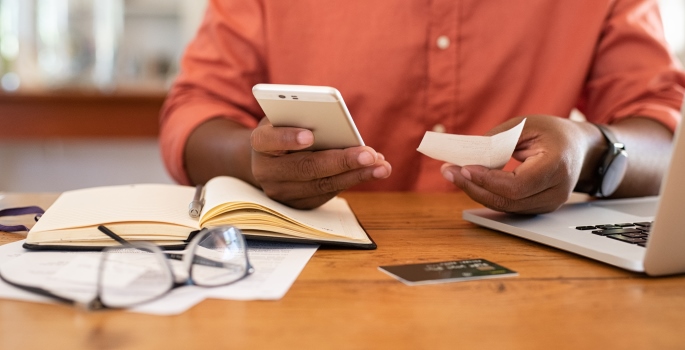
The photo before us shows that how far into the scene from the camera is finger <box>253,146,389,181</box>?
69cm

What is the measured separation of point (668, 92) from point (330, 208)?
2.37ft

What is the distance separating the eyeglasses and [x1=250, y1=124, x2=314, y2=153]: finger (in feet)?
0.43

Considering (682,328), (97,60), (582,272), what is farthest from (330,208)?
(97,60)

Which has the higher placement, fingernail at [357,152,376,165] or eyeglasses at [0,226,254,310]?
fingernail at [357,152,376,165]

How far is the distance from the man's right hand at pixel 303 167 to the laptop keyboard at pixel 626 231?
0.25m

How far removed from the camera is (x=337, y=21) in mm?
1227

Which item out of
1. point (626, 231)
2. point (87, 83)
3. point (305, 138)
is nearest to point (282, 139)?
point (305, 138)

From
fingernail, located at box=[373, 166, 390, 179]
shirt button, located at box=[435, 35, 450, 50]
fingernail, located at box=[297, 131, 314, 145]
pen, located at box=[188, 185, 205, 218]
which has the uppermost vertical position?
shirt button, located at box=[435, 35, 450, 50]

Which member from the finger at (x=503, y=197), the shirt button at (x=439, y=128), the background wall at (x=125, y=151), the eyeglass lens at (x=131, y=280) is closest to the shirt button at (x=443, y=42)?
the shirt button at (x=439, y=128)

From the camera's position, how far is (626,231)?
70 cm

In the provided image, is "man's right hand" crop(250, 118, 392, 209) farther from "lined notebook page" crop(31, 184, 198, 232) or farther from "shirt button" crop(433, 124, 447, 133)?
"shirt button" crop(433, 124, 447, 133)

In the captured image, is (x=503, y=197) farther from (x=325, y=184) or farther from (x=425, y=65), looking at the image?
(x=425, y=65)

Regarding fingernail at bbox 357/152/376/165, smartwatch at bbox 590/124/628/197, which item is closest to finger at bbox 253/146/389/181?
fingernail at bbox 357/152/376/165

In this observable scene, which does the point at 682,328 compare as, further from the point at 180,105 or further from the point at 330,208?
the point at 180,105
